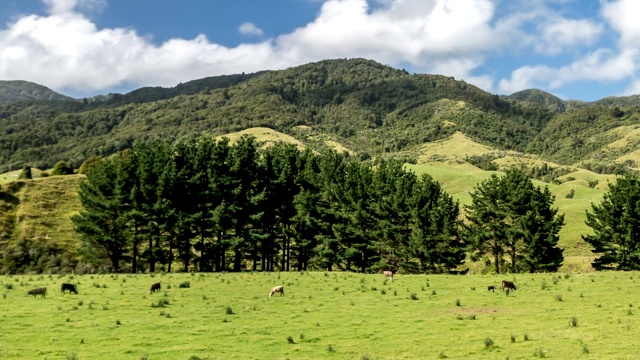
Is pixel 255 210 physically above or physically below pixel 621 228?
above

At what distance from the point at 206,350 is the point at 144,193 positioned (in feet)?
144

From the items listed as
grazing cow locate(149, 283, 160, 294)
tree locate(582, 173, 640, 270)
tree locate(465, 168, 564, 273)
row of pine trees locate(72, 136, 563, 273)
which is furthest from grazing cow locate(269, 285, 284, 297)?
tree locate(582, 173, 640, 270)

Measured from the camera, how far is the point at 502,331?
79.8 ft

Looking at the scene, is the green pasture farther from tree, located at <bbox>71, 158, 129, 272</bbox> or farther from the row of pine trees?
tree, located at <bbox>71, 158, 129, 272</bbox>

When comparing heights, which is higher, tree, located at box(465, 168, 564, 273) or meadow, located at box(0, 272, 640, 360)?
tree, located at box(465, 168, 564, 273)

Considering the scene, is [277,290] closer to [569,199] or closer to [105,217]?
[105,217]

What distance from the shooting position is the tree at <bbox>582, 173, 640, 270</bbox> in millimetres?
61594

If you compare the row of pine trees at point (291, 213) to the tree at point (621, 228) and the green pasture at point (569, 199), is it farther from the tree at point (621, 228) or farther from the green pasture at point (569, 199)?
the green pasture at point (569, 199)

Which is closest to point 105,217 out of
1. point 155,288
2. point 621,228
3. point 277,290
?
point 155,288

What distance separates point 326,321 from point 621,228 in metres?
52.1

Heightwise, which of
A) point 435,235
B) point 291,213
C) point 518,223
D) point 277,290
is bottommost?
point 277,290

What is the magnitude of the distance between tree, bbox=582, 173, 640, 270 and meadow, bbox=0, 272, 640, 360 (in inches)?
798

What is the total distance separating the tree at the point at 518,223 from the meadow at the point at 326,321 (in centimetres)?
1855

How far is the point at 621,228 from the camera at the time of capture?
Result: 62.5 meters
